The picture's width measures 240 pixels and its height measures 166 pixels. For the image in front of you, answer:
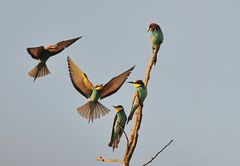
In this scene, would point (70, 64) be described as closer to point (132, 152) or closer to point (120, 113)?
point (120, 113)

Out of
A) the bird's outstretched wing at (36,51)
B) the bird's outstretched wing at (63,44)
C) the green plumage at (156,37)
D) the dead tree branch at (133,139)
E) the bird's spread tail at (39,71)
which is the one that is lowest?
the dead tree branch at (133,139)

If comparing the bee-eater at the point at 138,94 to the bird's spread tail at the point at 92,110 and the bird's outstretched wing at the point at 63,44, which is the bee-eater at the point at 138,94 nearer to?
the bird's spread tail at the point at 92,110

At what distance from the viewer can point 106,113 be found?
17.7 ft

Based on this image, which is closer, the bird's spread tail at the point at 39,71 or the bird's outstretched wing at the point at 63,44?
the bird's outstretched wing at the point at 63,44

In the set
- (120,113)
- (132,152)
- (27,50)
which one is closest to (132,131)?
(132,152)

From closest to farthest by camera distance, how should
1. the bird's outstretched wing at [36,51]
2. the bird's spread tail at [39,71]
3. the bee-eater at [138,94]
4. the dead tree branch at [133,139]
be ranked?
the dead tree branch at [133,139], the bee-eater at [138,94], the bird's outstretched wing at [36,51], the bird's spread tail at [39,71]

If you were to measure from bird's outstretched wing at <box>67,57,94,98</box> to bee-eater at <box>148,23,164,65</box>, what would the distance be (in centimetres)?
83

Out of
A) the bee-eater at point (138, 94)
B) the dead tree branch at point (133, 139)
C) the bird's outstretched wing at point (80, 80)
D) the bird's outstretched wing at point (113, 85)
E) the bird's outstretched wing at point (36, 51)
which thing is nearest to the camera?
the dead tree branch at point (133, 139)

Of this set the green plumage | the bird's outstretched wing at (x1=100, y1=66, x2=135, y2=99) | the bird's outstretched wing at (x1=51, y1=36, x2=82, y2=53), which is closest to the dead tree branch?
the bird's outstretched wing at (x1=100, y1=66, x2=135, y2=99)

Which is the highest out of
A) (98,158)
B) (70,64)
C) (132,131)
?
(70,64)

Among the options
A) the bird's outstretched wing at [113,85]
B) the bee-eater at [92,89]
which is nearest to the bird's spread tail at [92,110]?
the bee-eater at [92,89]

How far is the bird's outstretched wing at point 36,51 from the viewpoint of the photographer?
5.61m

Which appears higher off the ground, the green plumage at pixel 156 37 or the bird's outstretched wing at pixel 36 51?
the green plumage at pixel 156 37

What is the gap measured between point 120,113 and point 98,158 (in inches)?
61.0
